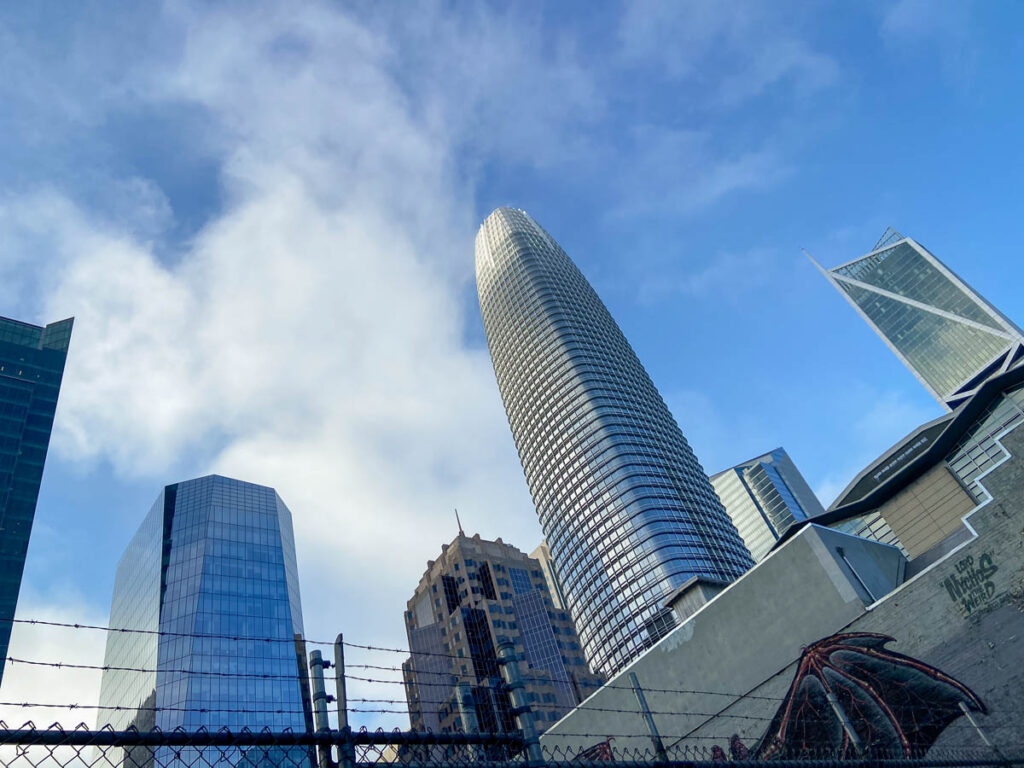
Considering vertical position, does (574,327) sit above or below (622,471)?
above

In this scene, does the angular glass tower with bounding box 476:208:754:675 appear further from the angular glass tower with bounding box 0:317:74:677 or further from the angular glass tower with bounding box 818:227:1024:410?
the angular glass tower with bounding box 0:317:74:677

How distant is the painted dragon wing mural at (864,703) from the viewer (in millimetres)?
30859

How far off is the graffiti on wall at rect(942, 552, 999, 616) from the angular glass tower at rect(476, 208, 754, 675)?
6158 cm

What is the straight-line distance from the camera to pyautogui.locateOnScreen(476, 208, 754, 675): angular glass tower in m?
110

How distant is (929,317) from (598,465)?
106 metres

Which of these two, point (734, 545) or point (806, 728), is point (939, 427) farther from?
point (734, 545)

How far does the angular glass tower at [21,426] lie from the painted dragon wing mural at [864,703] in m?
92.5

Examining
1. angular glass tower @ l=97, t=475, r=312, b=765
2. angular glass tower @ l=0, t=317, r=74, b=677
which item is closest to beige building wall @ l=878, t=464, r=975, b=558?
angular glass tower @ l=97, t=475, r=312, b=765

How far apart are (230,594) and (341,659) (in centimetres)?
11866

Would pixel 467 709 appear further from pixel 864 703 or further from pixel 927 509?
pixel 927 509

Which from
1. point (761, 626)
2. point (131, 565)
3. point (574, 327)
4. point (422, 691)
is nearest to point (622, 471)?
point (574, 327)

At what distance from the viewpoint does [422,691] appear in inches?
4801

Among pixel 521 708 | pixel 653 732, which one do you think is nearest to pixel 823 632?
pixel 653 732

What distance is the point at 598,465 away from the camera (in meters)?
123
